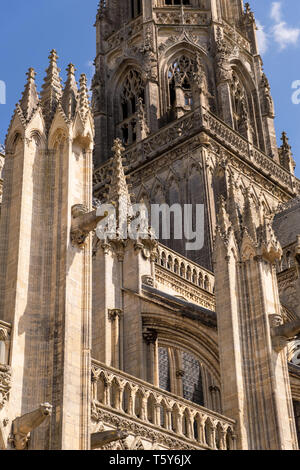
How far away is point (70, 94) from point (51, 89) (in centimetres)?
38

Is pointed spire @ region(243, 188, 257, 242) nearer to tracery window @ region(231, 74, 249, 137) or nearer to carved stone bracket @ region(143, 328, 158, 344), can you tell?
carved stone bracket @ region(143, 328, 158, 344)

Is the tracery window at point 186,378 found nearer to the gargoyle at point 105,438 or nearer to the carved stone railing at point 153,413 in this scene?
the carved stone railing at point 153,413

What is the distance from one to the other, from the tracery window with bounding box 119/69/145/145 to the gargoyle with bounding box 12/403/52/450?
31.2 metres

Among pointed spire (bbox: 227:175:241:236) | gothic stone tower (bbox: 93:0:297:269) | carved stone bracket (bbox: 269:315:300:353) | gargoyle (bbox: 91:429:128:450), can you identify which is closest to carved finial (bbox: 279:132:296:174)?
gothic stone tower (bbox: 93:0:297:269)

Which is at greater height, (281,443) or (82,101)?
(82,101)

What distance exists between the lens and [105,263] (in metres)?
22.1

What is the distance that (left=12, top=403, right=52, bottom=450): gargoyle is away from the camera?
12516 mm

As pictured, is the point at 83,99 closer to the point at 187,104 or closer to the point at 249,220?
the point at 249,220

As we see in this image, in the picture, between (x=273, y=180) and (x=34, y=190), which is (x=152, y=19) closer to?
(x=273, y=180)

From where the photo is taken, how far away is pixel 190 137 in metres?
38.6

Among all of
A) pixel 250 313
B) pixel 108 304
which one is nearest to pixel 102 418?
pixel 250 313

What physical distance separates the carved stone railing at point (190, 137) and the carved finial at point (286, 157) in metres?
2.26

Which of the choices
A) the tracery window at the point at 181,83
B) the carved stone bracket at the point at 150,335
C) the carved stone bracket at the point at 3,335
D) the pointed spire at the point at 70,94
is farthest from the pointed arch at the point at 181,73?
the carved stone bracket at the point at 3,335

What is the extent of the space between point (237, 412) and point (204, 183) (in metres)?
20.0
